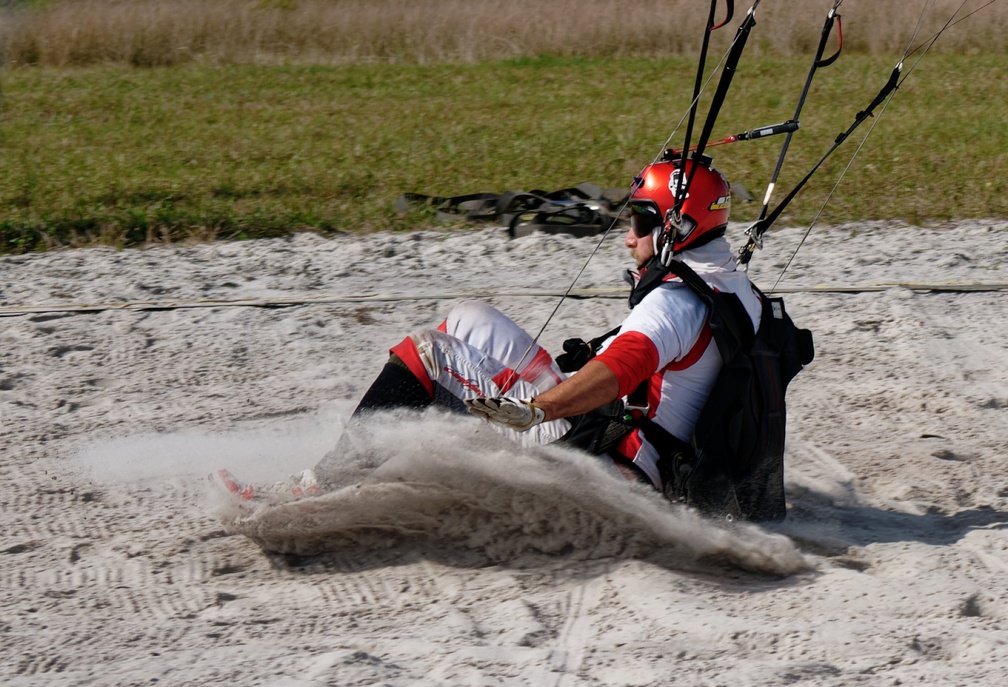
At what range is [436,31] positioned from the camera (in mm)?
19078

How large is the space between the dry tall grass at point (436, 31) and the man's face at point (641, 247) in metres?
14.5

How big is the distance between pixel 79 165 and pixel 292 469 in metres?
7.22

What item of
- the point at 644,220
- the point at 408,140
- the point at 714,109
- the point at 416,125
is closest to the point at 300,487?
the point at 644,220

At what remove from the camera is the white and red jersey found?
3607mm

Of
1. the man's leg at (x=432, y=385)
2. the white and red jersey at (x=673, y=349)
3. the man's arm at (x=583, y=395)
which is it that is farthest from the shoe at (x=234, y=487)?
the white and red jersey at (x=673, y=349)

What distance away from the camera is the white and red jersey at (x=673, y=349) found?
3607mm

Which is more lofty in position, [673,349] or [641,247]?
[641,247]

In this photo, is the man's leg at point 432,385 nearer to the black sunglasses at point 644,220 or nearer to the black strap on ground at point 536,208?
the black sunglasses at point 644,220

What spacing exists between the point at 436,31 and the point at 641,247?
15865mm

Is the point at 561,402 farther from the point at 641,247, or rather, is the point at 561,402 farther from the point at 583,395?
the point at 641,247

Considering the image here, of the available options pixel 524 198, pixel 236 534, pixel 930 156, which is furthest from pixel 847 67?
pixel 236 534

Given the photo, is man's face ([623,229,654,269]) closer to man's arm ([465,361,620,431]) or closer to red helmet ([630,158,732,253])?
red helmet ([630,158,732,253])

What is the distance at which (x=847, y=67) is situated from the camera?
1612 centimetres

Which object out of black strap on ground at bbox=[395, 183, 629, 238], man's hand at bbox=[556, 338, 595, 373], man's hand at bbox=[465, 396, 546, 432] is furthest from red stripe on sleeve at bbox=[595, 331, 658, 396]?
black strap on ground at bbox=[395, 183, 629, 238]
